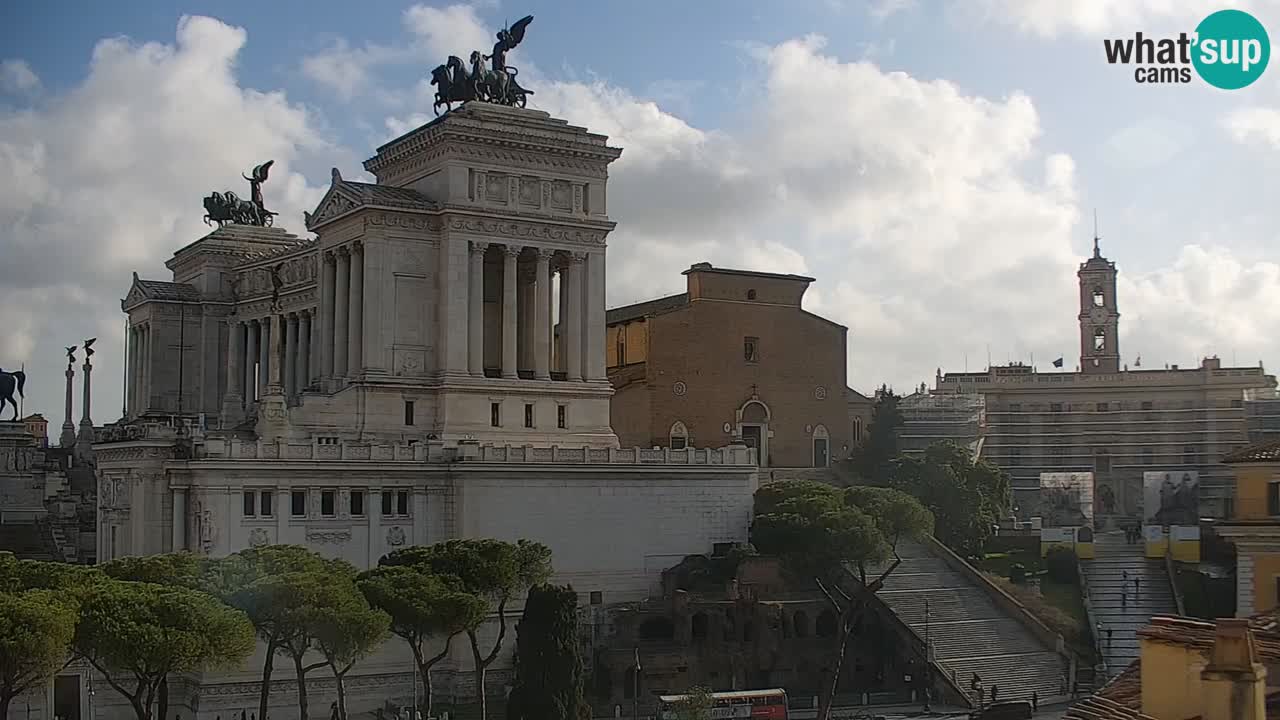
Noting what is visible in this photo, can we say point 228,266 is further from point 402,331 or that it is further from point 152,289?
point 402,331

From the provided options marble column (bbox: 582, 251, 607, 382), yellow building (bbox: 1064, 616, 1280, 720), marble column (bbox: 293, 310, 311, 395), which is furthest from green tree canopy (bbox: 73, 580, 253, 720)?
marble column (bbox: 293, 310, 311, 395)

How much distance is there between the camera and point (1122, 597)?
78.5 meters

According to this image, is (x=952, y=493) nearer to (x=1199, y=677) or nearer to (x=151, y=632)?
(x=151, y=632)

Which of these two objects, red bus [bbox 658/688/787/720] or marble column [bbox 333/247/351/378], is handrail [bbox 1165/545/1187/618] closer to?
red bus [bbox 658/688/787/720]

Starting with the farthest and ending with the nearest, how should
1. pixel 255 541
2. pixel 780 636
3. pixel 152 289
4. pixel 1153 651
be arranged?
pixel 152 289
pixel 780 636
pixel 255 541
pixel 1153 651

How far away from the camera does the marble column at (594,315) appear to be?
76.9 meters

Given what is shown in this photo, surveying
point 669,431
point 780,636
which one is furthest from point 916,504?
point 669,431

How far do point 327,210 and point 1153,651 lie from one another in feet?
209

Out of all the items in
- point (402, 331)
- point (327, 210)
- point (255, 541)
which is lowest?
point (255, 541)

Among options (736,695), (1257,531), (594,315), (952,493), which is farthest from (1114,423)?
(1257,531)

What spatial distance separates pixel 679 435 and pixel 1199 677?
240ft

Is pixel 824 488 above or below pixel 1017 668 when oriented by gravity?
above

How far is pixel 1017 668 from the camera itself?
2721 inches

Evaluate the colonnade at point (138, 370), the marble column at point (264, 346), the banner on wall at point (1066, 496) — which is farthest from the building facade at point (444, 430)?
the banner on wall at point (1066, 496)
